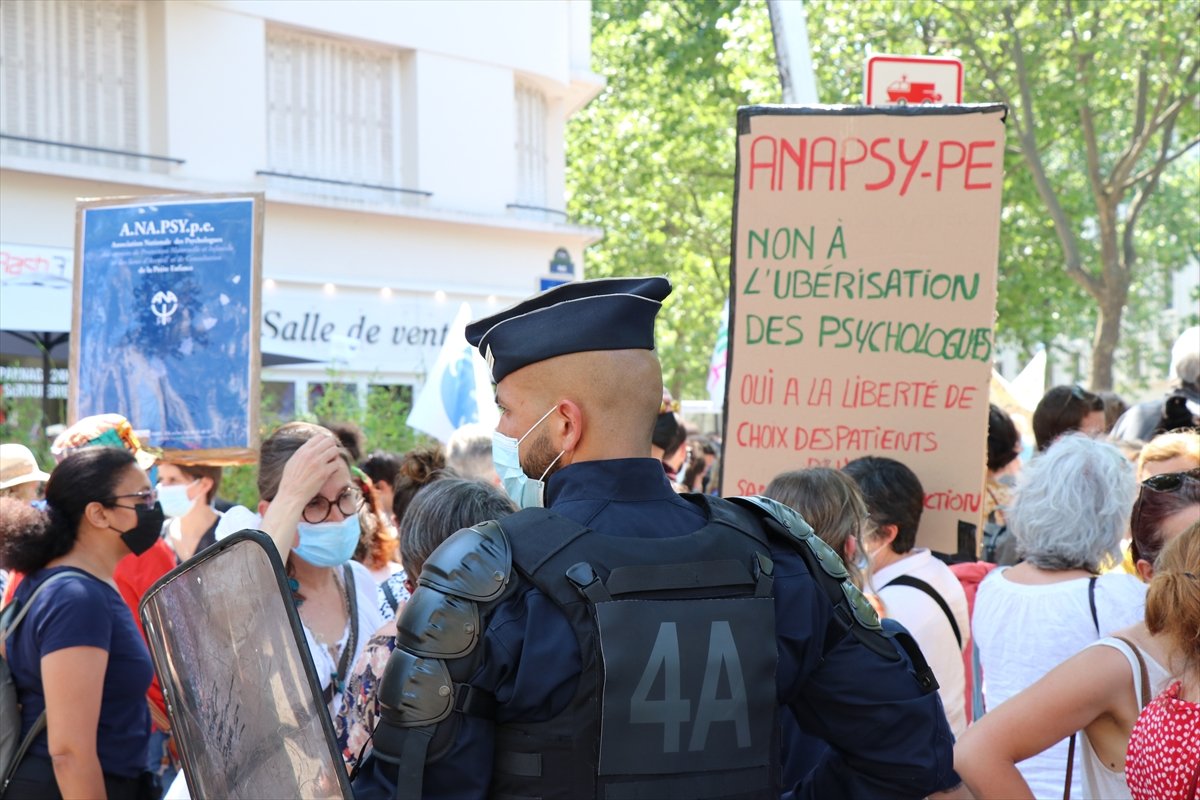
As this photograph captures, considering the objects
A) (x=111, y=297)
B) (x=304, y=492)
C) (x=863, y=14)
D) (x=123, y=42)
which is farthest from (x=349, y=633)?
(x=863, y=14)

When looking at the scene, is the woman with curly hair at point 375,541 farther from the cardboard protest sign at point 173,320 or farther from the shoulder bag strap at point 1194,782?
the shoulder bag strap at point 1194,782

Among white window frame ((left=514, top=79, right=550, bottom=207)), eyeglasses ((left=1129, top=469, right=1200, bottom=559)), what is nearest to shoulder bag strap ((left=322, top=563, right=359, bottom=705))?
eyeglasses ((left=1129, top=469, right=1200, bottom=559))

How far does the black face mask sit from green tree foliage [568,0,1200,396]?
51.3ft

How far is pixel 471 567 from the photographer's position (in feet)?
6.66

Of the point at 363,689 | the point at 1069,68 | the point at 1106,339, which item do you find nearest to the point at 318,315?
the point at 1106,339

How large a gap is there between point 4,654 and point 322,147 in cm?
1342

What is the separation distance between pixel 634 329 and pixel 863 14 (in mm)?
17708

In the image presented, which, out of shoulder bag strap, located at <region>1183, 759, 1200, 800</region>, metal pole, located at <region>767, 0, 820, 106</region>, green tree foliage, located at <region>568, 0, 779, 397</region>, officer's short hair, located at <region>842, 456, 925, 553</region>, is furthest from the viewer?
green tree foliage, located at <region>568, 0, 779, 397</region>

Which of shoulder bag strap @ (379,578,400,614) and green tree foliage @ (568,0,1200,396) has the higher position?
green tree foliage @ (568,0,1200,396)

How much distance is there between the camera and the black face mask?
4.18 m

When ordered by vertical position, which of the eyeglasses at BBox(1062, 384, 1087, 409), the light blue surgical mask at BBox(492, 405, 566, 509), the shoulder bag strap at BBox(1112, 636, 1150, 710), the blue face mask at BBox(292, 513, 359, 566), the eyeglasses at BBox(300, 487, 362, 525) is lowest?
the shoulder bag strap at BBox(1112, 636, 1150, 710)

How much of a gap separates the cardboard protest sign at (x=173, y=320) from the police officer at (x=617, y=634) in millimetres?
3570

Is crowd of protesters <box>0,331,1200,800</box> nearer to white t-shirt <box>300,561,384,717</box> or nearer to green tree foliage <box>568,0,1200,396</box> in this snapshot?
white t-shirt <box>300,561,384,717</box>

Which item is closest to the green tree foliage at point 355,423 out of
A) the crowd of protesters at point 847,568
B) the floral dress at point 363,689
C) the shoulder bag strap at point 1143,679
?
the crowd of protesters at point 847,568
